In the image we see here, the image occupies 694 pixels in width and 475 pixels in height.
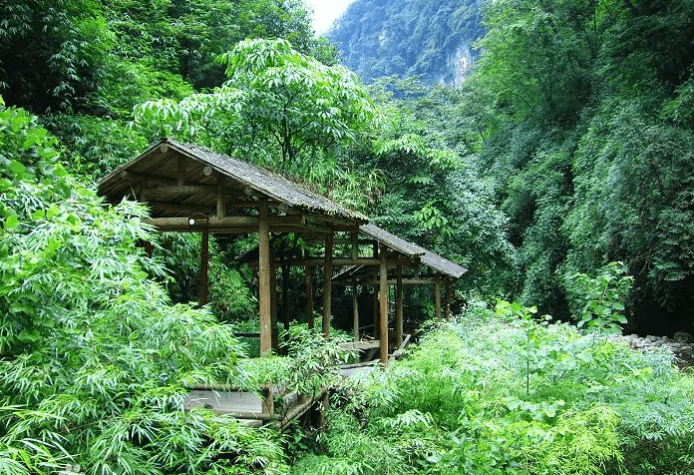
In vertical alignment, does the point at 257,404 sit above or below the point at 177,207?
below

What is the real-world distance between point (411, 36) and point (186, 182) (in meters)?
51.2

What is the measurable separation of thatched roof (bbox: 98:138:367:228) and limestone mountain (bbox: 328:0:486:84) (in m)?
38.6

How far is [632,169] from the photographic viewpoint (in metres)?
12.6

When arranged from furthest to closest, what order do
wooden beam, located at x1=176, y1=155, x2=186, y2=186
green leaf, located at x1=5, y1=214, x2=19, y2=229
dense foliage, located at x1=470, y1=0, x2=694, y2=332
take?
dense foliage, located at x1=470, y1=0, x2=694, y2=332, wooden beam, located at x1=176, y1=155, x2=186, y2=186, green leaf, located at x1=5, y1=214, x2=19, y2=229

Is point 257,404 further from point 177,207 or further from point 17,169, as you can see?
point 17,169

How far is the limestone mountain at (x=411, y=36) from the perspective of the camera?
150 ft

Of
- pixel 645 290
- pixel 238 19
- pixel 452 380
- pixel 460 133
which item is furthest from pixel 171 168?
pixel 460 133

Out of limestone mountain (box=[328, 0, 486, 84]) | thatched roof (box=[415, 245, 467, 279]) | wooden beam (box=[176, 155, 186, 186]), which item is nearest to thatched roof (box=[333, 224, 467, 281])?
thatched roof (box=[415, 245, 467, 279])

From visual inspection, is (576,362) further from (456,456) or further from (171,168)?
(171,168)

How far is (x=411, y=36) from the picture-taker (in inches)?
2062

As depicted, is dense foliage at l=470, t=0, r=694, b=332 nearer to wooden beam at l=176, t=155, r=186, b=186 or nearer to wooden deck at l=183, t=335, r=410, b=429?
wooden deck at l=183, t=335, r=410, b=429

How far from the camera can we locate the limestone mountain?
45.7m

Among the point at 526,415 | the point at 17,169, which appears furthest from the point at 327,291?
the point at 17,169

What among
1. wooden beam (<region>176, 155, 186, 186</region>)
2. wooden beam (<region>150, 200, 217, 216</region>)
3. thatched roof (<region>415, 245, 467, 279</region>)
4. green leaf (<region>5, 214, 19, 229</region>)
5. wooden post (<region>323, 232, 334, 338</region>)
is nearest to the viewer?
green leaf (<region>5, 214, 19, 229</region>)
